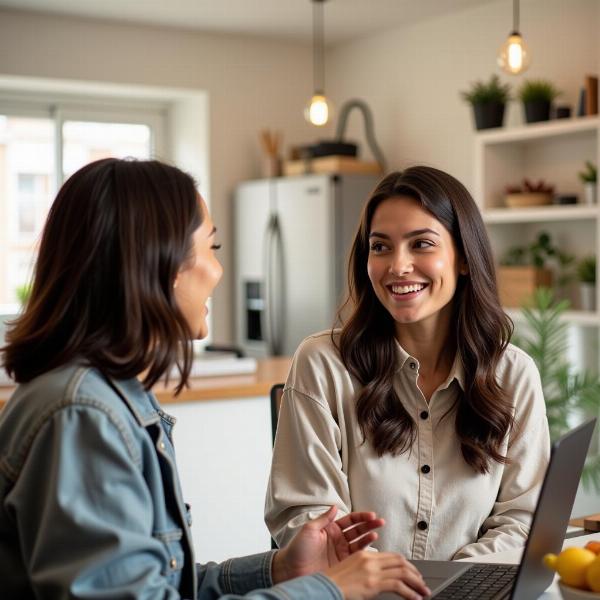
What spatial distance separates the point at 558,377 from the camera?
412 cm

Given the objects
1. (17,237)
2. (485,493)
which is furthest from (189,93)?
(485,493)

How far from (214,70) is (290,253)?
131 cm

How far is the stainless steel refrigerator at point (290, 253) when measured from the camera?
5.30 metres

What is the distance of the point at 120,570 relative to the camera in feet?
3.48

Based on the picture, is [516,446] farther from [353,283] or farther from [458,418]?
[353,283]

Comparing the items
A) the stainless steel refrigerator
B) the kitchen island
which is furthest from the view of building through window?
the kitchen island

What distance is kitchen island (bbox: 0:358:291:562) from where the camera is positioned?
10.3 ft

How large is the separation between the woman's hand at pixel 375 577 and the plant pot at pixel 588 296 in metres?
3.27

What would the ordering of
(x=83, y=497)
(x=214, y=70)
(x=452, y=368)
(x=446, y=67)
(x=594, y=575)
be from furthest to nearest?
1. (x=214, y=70)
2. (x=446, y=67)
3. (x=452, y=368)
4. (x=594, y=575)
5. (x=83, y=497)

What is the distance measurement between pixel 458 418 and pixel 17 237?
4531mm

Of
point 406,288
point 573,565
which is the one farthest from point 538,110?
point 573,565

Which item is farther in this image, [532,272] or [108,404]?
[532,272]

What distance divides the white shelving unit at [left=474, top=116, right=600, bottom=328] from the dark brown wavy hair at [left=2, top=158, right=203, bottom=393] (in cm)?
333

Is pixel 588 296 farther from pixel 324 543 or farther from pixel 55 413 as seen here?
pixel 55 413
